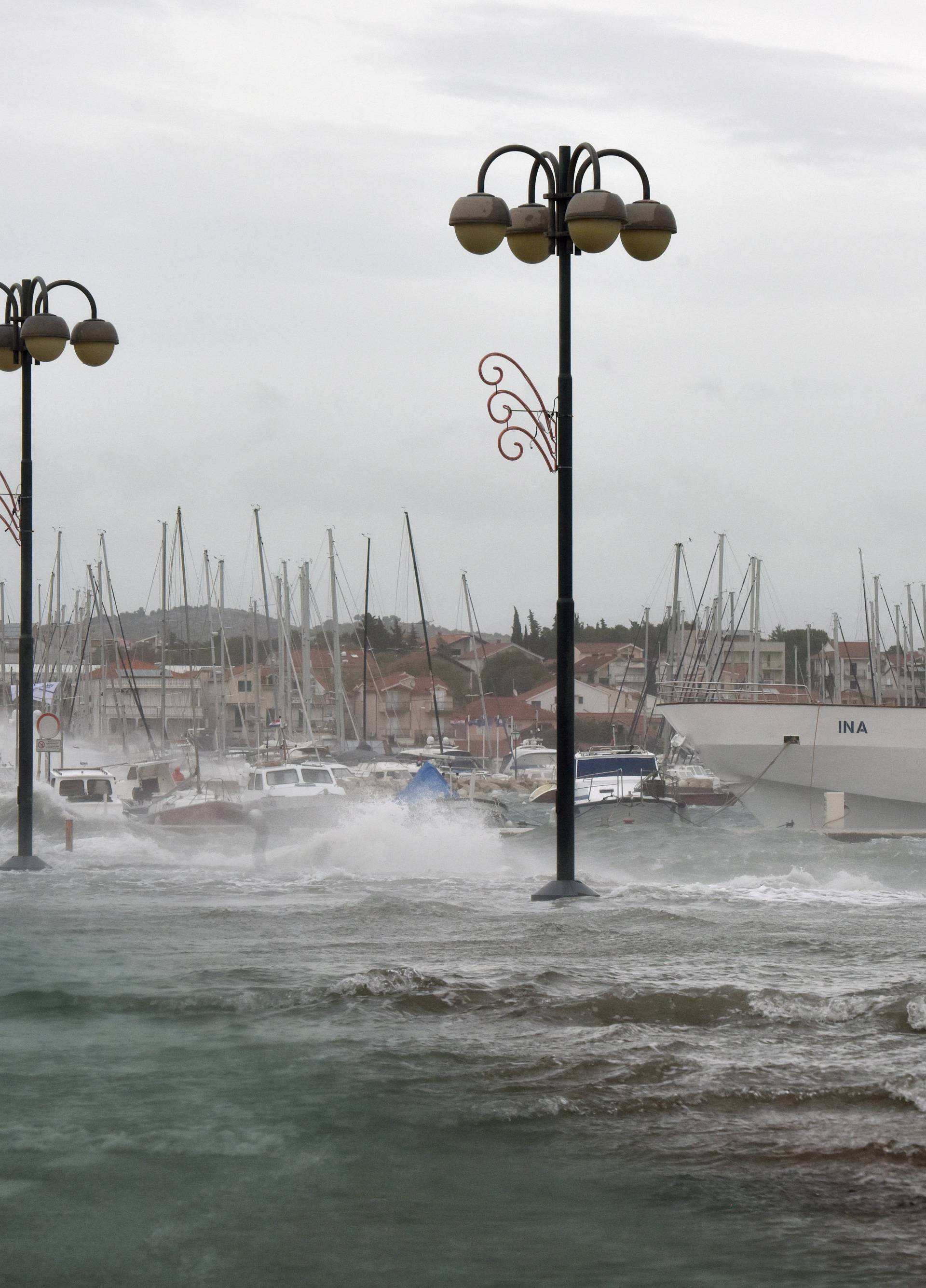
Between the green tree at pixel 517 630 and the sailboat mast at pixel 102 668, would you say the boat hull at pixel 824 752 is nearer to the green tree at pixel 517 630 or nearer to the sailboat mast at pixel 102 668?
the sailboat mast at pixel 102 668

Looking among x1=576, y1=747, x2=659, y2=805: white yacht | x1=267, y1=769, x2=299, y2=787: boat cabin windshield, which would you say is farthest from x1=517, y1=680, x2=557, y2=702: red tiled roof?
x1=267, y1=769, x2=299, y2=787: boat cabin windshield

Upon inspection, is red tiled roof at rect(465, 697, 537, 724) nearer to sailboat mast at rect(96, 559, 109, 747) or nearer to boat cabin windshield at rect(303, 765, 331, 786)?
sailboat mast at rect(96, 559, 109, 747)

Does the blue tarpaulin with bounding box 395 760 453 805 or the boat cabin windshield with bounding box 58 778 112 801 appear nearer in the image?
the blue tarpaulin with bounding box 395 760 453 805

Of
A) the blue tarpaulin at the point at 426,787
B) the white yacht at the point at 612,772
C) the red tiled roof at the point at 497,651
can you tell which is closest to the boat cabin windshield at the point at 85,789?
the blue tarpaulin at the point at 426,787

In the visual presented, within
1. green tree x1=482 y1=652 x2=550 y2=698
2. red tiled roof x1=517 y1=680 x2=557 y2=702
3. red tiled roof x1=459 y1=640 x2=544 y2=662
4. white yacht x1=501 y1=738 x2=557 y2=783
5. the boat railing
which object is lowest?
white yacht x1=501 y1=738 x2=557 y2=783

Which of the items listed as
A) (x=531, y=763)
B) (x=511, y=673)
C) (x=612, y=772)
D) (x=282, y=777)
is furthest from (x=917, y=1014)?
(x=511, y=673)

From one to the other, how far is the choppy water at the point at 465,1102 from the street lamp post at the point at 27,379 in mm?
5547

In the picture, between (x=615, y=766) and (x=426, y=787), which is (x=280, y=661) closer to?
(x=615, y=766)

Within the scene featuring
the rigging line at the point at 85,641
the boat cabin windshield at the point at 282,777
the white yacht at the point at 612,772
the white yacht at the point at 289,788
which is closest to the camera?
the white yacht at the point at 289,788

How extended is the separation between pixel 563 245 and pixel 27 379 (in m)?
7.44

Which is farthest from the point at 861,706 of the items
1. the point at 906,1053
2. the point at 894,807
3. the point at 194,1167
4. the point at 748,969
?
the point at 194,1167

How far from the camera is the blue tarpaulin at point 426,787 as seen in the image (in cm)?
3941

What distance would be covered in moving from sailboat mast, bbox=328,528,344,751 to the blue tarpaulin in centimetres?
2229

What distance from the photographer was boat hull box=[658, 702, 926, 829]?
1407 inches
